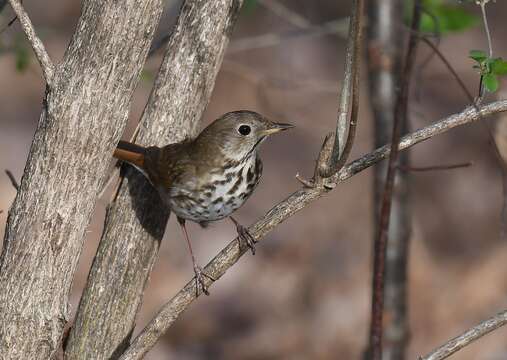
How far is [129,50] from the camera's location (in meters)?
2.97

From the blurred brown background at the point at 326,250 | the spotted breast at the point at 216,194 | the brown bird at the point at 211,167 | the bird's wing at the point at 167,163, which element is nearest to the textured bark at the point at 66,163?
the bird's wing at the point at 167,163

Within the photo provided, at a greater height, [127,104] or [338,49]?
[338,49]

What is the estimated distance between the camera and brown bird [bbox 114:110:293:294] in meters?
3.90

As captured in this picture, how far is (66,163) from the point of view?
2979 millimetres

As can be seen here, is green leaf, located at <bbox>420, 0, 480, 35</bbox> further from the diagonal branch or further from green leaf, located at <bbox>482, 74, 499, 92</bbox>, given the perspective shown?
the diagonal branch

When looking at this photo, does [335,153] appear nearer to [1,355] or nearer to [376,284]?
[376,284]

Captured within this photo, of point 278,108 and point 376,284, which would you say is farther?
point 278,108

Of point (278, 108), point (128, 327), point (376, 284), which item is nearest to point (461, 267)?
point (278, 108)

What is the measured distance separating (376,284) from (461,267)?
5.47 metres

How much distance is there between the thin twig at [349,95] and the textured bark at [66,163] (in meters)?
0.71

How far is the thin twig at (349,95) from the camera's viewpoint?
2.54m

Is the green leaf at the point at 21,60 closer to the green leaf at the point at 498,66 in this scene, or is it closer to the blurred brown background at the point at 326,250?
the blurred brown background at the point at 326,250

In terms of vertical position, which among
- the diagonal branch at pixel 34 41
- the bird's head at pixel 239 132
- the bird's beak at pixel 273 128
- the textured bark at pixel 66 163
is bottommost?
the textured bark at pixel 66 163

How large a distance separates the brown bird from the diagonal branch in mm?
885
